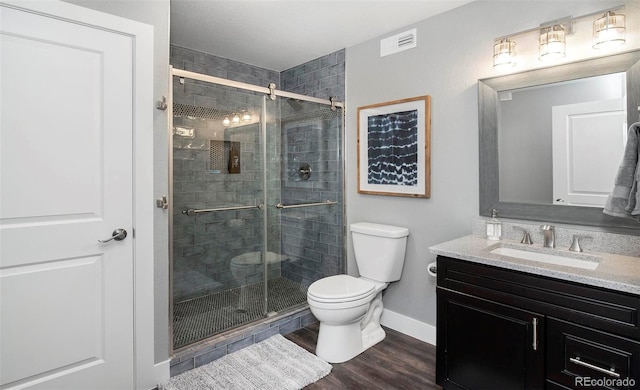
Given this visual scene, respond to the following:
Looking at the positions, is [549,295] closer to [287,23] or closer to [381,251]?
[381,251]

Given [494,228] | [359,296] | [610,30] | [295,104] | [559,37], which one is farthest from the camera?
[295,104]

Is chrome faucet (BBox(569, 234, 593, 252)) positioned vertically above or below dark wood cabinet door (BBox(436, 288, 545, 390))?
above

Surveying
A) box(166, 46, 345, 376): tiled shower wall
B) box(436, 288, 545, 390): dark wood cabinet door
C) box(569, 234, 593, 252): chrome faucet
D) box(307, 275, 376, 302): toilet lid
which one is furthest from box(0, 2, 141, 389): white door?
box(569, 234, 593, 252): chrome faucet

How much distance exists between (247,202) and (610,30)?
93.6 inches

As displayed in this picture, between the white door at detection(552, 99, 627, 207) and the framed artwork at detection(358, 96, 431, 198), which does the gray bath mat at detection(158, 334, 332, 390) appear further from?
the white door at detection(552, 99, 627, 207)

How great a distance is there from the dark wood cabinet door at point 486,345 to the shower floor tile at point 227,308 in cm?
137

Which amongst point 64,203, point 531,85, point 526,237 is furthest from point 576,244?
point 64,203

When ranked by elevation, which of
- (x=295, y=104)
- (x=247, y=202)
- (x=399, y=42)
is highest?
(x=399, y=42)

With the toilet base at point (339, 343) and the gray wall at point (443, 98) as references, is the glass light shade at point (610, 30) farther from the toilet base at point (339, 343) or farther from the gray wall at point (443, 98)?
the toilet base at point (339, 343)

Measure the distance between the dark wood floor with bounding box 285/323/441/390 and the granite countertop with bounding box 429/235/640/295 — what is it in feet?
2.72

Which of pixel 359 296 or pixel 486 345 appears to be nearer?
pixel 486 345

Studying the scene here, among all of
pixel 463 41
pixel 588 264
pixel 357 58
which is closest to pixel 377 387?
pixel 588 264

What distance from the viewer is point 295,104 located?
9.32ft

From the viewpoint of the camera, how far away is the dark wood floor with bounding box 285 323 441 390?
198 cm
